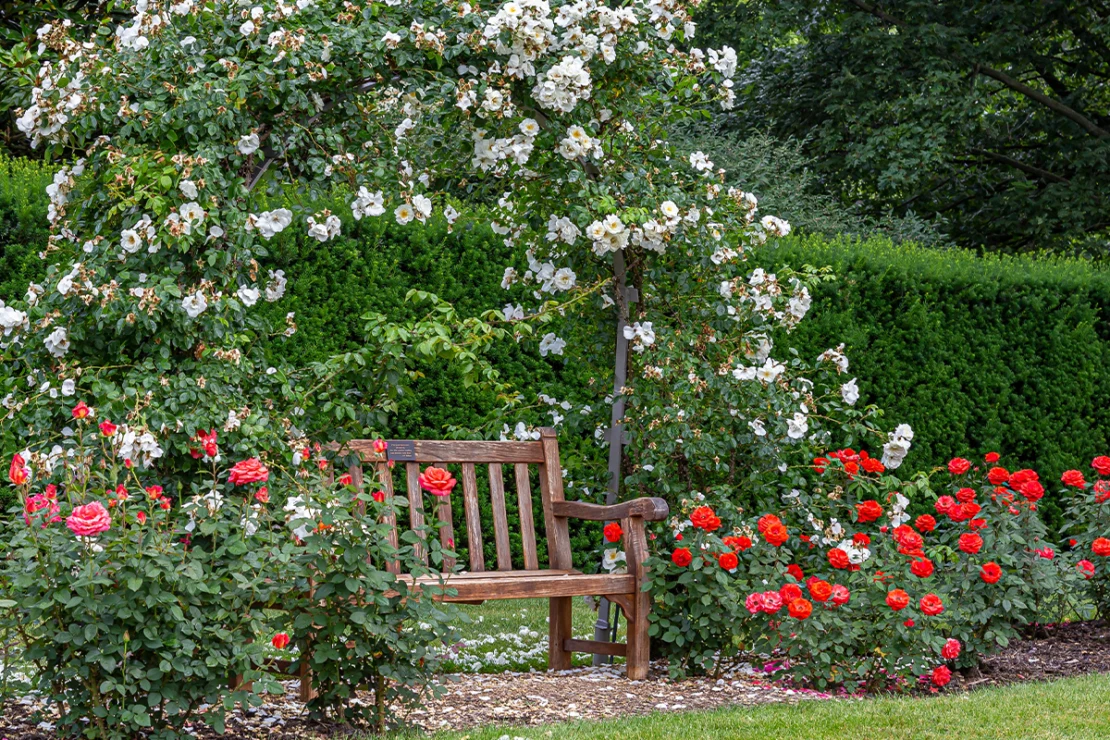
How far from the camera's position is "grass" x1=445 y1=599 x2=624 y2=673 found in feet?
16.6

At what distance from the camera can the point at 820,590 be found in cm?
423

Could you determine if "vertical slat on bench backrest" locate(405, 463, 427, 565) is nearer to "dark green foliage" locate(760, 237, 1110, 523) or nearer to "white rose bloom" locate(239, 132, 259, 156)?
"white rose bloom" locate(239, 132, 259, 156)

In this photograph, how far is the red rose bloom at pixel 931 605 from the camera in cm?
414

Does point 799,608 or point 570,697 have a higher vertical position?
point 799,608

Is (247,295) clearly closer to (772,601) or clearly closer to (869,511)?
(772,601)

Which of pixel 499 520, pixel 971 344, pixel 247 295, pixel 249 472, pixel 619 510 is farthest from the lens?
pixel 971 344

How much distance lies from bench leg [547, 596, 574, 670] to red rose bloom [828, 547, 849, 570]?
1.10m

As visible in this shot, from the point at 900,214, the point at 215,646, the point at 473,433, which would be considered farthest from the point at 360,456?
the point at 900,214

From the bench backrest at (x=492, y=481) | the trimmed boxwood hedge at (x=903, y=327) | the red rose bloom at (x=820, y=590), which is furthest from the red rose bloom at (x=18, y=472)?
the trimmed boxwood hedge at (x=903, y=327)

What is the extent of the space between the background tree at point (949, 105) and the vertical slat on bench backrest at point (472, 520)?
7122 millimetres

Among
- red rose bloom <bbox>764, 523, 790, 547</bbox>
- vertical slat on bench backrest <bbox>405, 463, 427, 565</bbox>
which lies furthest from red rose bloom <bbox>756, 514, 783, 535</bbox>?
vertical slat on bench backrest <bbox>405, 463, 427, 565</bbox>

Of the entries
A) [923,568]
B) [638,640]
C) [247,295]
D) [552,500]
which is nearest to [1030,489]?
[923,568]

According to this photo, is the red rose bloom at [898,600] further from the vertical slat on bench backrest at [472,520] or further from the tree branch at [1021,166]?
the tree branch at [1021,166]

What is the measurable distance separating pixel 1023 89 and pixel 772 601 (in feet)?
31.1
